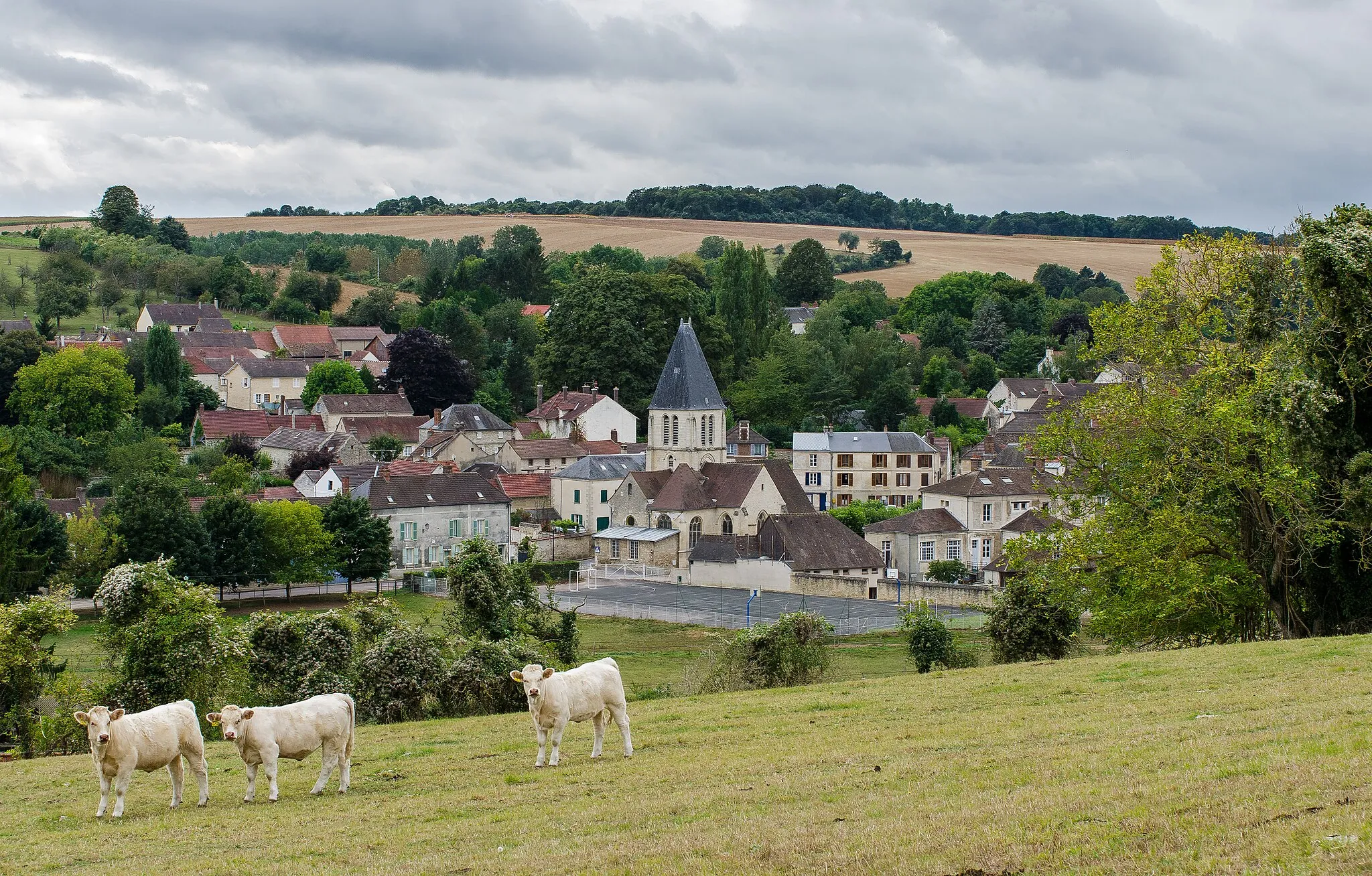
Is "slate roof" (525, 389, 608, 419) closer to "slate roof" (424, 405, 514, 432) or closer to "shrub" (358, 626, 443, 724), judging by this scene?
"slate roof" (424, 405, 514, 432)

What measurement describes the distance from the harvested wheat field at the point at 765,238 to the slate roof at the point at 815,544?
75975 millimetres

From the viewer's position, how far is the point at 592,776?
15562 mm

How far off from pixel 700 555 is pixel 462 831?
180ft

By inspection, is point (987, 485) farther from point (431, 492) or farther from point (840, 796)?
point (840, 796)

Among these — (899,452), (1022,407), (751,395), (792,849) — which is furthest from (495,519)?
(792,849)

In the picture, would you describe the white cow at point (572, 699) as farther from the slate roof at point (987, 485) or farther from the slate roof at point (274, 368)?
the slate roof at point (274, 368)

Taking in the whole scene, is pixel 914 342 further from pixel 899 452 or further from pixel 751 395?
pixel 899 452

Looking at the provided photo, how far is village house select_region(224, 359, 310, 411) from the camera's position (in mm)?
106500

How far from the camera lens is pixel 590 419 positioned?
96.0 m

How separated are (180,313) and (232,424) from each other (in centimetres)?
3211

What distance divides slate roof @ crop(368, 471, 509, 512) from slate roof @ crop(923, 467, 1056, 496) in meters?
22.2

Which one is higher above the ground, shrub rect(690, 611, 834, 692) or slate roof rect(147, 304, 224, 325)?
slate roof rect(147, 304, 224, 325)

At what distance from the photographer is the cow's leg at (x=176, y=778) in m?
15.4

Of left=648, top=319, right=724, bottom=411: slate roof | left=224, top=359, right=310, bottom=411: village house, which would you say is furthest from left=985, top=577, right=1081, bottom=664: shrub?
left=224, top=359, right=310, bottom=411: village house
